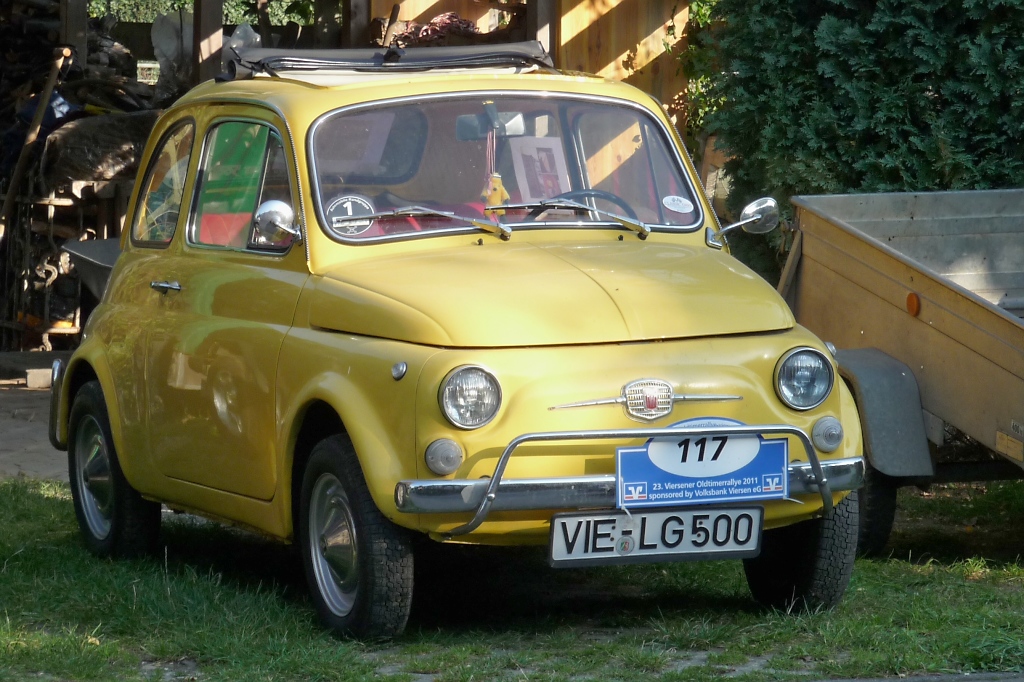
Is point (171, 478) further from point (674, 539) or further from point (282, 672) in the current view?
point (674, 539)

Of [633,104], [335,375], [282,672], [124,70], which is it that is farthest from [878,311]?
[124,70]

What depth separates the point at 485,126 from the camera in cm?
529

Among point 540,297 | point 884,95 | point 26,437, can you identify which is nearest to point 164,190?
point 540,297

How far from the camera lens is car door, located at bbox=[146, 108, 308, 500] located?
497 cm

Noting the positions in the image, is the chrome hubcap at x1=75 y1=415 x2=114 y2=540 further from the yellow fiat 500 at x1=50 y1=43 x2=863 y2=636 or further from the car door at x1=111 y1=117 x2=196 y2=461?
the car door at x1=111 y1=117 x2=196 y2=461

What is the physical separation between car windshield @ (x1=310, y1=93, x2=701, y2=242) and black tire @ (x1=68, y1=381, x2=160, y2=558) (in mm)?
1553

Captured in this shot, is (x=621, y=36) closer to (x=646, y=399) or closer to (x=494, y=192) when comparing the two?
(x=494, y=192)

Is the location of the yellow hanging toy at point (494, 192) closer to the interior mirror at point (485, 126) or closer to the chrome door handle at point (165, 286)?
the interior mirror at point (485, 126)

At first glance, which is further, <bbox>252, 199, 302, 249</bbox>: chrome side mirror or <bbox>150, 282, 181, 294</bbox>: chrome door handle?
<bbox>150, 282, 181, 294</bbox>: chrome door handle

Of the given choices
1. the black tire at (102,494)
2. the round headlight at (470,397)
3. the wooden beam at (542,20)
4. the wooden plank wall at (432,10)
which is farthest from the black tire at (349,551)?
the wooden plank wall at (432,10)

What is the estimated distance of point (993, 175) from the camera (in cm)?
802

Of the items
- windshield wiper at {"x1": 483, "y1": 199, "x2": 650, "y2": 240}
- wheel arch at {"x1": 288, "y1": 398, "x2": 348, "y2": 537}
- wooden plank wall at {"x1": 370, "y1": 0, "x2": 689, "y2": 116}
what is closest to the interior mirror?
windshield wiper at {"x1": 483, "y1": 199, "x2": 650, "y2": 240}

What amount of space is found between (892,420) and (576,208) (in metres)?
1.40

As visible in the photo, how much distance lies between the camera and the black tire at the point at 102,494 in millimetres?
5969
